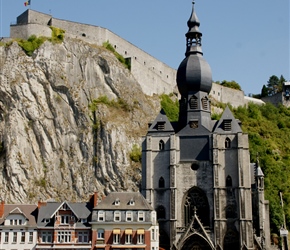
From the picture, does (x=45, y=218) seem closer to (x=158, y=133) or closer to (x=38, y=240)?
(x=38, y=240)

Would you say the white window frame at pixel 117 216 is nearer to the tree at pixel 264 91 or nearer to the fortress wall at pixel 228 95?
the fortress wall at pixel 228 95

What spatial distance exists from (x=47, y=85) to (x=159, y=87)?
48.8 ft

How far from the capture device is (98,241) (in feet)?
124

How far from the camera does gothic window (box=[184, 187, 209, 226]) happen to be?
42.8 meters

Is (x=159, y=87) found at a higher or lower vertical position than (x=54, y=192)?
higher

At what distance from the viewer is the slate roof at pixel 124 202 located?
3862 cm

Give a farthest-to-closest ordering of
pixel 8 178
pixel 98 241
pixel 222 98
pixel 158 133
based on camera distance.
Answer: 1. pixel 222 98
2. pixel 8 178
3. pixel 158 133
4. pixel 98 241

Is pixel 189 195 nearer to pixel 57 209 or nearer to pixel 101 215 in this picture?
pixel 101 215

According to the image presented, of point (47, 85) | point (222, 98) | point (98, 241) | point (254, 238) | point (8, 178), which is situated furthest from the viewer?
point (222, 98)

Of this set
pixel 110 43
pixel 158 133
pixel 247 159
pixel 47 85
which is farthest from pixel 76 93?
pixel 247 159

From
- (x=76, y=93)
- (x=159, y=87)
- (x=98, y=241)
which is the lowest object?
(x=98, y=241)

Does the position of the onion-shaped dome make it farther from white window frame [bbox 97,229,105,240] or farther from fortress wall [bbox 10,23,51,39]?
fortress wall [bbox 10,23,51,39]

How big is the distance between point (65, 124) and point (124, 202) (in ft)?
61.5

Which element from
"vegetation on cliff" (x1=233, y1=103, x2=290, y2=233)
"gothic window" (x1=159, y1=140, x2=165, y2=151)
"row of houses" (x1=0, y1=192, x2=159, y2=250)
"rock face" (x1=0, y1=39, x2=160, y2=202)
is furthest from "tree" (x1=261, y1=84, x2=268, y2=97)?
"row of houses" (x1=0, y1=192, x2=159, y2=250)
